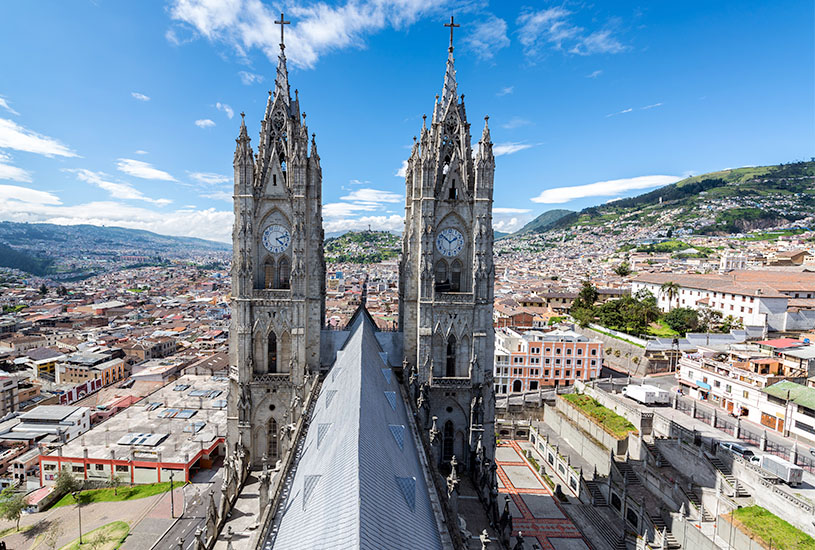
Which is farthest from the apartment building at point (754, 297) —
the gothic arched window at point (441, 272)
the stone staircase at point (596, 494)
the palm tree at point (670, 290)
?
the gothic arched window at point (441, 272)

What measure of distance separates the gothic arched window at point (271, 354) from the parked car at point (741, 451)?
37.7 metres

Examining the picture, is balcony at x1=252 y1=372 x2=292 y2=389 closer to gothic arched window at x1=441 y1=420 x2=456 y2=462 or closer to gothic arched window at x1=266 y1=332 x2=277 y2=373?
gothic arched window at x1=266 y1=332 x2=277 y2=373

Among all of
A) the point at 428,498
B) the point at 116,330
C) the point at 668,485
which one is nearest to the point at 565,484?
the point at 668,485

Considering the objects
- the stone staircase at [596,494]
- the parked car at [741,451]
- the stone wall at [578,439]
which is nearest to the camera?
the parked car at [741,451]

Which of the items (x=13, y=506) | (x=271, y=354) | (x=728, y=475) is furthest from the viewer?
(x=13, y=506)

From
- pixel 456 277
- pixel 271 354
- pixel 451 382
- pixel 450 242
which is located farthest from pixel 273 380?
pixel 450 242

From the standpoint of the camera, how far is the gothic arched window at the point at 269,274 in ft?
94.8

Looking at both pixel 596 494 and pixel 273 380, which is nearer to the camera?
pixel 273 380

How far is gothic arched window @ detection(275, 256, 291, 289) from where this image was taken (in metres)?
28.9

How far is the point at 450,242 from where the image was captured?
2955 cm

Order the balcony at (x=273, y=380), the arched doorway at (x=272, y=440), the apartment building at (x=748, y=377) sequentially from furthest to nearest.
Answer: the apartment building at (x=748, y=377), the arched doorway at (x=272, y=440), the balcony at (x=273, y=380)

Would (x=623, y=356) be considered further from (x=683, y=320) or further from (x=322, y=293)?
(x=322, y=293)

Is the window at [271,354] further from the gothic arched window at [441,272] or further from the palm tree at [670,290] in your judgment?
the palm tree at [670,290]

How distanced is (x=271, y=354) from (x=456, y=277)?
553 inches
